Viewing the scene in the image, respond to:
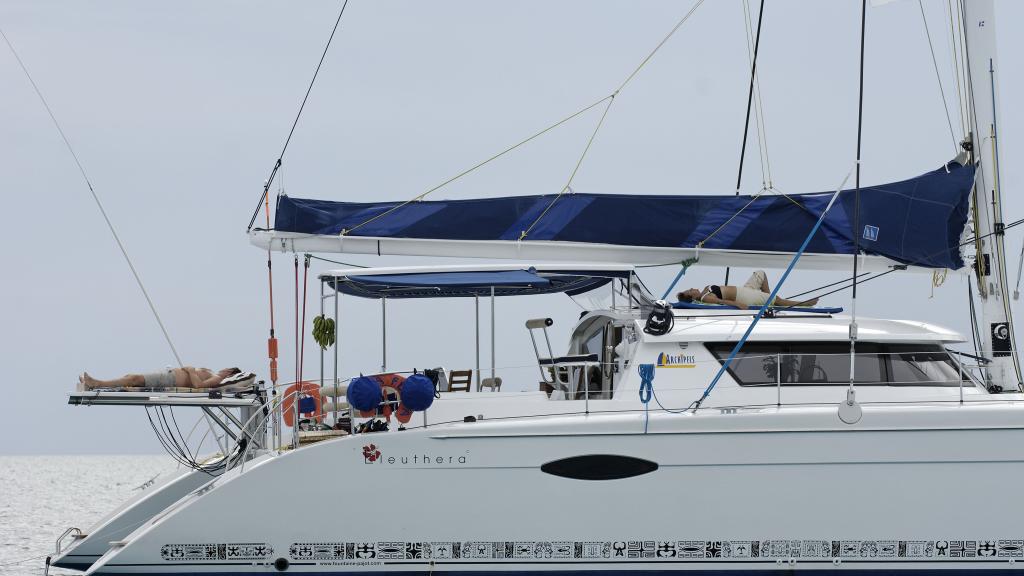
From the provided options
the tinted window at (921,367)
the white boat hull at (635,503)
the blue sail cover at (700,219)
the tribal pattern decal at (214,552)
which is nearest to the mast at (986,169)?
the blue sail cover at (700,219)

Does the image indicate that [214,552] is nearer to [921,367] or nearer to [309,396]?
[309,396]

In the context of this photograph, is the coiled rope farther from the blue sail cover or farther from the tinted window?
the tinted window

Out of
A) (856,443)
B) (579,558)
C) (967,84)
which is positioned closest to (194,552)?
(579,558)

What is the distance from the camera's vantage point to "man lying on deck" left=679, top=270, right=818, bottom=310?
1065 centimetres

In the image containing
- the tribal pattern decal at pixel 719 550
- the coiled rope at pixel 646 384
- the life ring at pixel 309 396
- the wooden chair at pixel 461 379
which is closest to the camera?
the tribal pattern decal at pixel 719 550

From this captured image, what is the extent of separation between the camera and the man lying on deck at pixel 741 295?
10648mm

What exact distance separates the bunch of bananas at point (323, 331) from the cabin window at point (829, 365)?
325cm

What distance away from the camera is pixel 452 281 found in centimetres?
1031

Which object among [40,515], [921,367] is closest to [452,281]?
[921,367]

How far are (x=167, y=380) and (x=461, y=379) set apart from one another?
8.69 ft

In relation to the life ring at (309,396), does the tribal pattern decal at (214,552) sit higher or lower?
lower

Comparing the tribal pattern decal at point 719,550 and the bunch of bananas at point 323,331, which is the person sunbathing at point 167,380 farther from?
the tribal pattern decal at point 719,550

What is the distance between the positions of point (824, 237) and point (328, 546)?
5.09 metres

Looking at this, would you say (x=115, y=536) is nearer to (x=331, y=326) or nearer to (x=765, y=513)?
(x=331, y=326)
